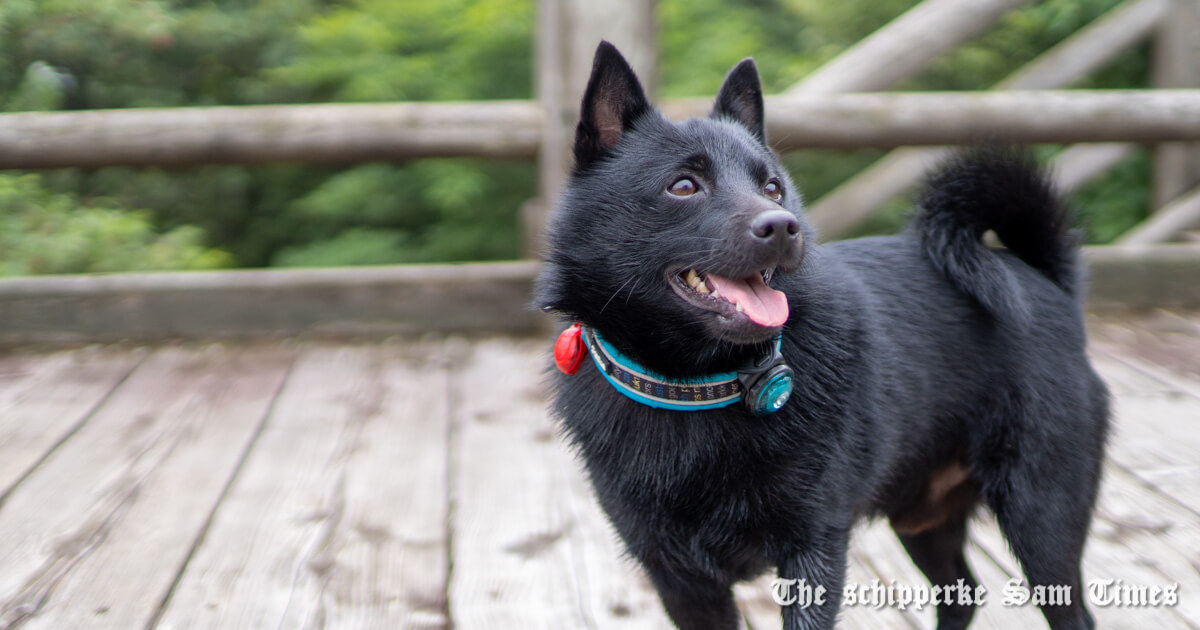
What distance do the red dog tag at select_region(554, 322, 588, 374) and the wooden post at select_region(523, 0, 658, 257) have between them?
1.81 meters

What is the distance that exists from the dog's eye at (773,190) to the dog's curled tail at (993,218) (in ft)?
1.20

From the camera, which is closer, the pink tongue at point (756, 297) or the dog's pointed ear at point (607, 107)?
the pink tongue at point (756, 297)

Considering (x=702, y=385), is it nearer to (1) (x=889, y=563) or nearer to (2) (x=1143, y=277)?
(1) (x=889, y=563)

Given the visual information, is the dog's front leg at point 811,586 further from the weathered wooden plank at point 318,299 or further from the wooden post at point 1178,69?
the wooden post at point 1178,69

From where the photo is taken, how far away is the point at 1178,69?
478 cm

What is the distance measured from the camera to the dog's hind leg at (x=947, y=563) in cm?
185

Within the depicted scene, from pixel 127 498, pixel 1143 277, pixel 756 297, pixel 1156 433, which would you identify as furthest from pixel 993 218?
pixel 1143 277

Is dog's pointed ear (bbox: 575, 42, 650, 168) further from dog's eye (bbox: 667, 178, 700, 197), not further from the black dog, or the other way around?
dog's eye (bbox: 667, 178, 700, 197)

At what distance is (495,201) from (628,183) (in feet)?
17.4

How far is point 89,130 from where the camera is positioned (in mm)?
3479

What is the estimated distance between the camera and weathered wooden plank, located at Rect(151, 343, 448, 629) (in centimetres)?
195

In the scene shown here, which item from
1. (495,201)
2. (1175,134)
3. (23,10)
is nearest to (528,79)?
(495,201)

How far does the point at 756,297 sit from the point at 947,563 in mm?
814

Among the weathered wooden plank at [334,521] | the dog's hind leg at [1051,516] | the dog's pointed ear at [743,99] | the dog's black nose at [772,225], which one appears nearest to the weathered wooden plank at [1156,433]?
the dog's hind leg at [1051,516]
